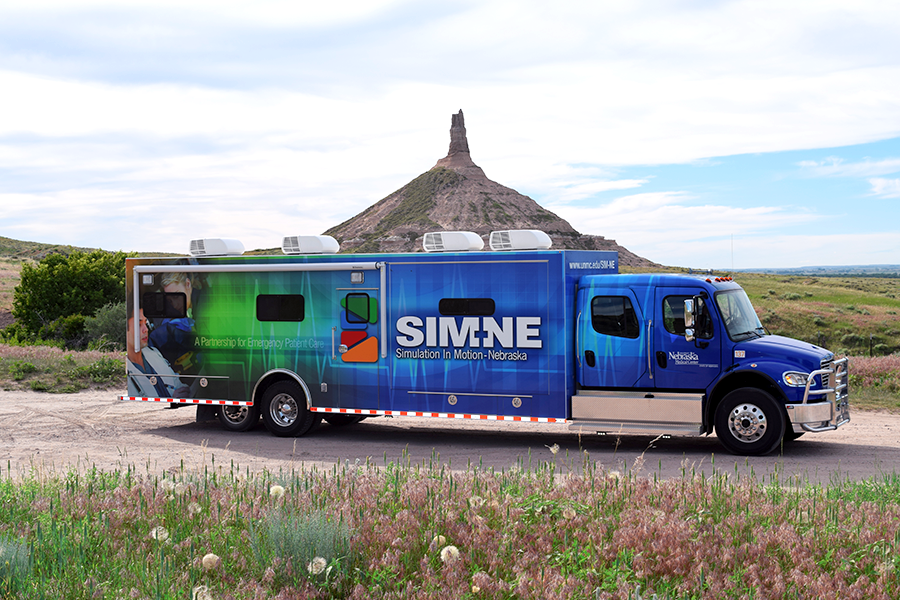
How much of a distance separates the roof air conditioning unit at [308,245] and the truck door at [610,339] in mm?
4536

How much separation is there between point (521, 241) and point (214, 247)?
5.62 metres

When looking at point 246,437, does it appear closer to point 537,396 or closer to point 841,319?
point 537,396

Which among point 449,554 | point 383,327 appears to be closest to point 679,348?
point 383,327

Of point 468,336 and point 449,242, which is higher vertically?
point 449,242

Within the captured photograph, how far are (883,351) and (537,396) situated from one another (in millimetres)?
44710

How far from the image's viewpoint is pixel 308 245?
44.9 ft

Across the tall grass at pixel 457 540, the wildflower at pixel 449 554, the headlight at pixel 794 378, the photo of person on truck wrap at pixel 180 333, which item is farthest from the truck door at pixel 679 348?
the photo of person on truck wrap at pixel 180 333

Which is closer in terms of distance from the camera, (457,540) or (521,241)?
(457,540)

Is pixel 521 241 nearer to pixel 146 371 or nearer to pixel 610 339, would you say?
pixel 610 339

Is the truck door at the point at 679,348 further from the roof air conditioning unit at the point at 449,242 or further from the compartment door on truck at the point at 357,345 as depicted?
the compartment door on truck at the point at 357,345

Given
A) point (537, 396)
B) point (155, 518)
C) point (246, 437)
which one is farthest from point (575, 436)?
point (155, 518)

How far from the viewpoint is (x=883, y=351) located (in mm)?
48719

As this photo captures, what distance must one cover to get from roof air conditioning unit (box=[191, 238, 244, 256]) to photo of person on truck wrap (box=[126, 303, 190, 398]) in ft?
4.99

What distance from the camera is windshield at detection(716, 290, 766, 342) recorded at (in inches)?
444
